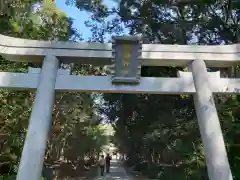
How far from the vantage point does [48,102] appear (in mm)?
6309

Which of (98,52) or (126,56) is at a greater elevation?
(98,52)

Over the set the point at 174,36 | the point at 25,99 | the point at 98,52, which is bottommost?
the point at 98,52

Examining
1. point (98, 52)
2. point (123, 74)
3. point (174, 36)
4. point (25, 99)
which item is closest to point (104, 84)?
point (123, 74)

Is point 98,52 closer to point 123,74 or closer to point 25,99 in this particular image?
point 123,74

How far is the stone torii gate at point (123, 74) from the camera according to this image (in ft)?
20.8

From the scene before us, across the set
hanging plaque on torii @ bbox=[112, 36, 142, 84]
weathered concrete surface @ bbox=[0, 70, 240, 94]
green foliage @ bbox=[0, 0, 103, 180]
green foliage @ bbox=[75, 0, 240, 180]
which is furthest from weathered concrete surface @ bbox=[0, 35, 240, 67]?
green foliage @ bbox=[75, 0, 240, 180]

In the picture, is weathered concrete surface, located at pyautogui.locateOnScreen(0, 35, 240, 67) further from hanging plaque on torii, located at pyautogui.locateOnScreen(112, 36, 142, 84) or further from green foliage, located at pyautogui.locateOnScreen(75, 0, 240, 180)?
green foliage, located at pyautogui.locateOnScreen(75, 0, 240, 180)

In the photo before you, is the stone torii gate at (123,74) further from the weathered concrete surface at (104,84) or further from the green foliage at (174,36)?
the green foliage at (174,36)

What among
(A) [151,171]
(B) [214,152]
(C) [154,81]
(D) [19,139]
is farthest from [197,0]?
(A) [151,171]

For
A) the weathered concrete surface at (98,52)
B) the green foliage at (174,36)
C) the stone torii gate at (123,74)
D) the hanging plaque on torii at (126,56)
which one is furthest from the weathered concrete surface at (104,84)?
the green foliage at (174,36)

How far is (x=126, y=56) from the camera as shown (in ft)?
22.4

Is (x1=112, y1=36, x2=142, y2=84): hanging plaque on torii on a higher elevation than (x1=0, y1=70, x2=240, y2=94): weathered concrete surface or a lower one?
higher

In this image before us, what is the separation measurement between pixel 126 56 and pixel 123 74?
44cm

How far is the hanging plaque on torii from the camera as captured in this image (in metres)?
6.69
